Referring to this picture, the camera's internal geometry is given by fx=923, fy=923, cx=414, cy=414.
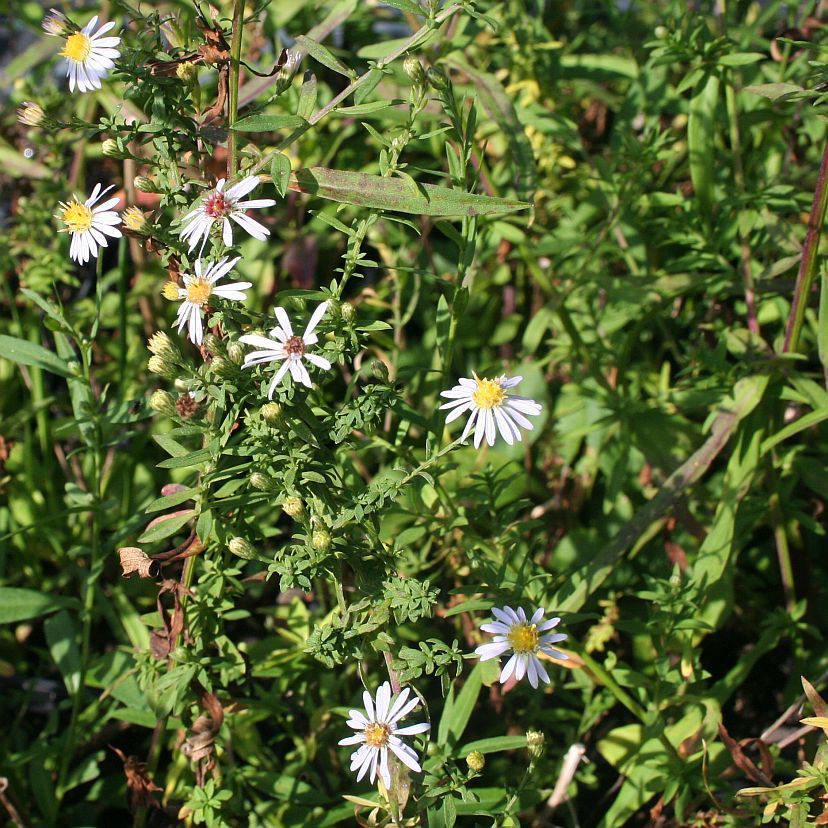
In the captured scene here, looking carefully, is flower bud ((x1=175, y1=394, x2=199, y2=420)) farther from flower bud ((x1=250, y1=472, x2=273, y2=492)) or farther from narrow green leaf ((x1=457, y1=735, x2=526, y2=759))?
narrow green leaf ((x1=457, y1=735, x2=526, y2=759))

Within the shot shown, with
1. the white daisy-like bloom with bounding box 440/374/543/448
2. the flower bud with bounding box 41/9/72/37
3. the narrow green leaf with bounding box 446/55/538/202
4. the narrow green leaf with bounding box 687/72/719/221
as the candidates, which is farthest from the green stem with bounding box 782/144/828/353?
the flower bud with bounding box 41/9/72/37

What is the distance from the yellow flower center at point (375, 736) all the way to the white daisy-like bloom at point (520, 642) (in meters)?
0.14

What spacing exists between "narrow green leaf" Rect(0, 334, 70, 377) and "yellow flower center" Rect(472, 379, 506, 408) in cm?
70

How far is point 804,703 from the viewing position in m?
1.39

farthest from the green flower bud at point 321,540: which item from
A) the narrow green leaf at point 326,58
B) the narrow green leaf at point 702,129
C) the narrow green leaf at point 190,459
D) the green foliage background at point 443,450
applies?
the narrow green leaf at point 702,129

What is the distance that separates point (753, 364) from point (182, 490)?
2.90ft

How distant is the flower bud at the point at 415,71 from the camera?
3.47 feet

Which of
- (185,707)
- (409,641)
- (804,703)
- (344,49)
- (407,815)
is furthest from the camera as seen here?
(344,49)

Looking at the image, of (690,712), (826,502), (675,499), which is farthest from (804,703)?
(826,502)

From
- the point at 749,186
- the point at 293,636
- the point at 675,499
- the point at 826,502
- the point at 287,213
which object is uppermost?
the point at 287,213

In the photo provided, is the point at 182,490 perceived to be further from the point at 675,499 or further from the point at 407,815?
the point at 675,499

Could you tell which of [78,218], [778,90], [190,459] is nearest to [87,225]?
Result: [78,218]

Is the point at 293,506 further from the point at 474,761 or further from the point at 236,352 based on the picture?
the point at 474,761

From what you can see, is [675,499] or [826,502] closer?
[675,499]
